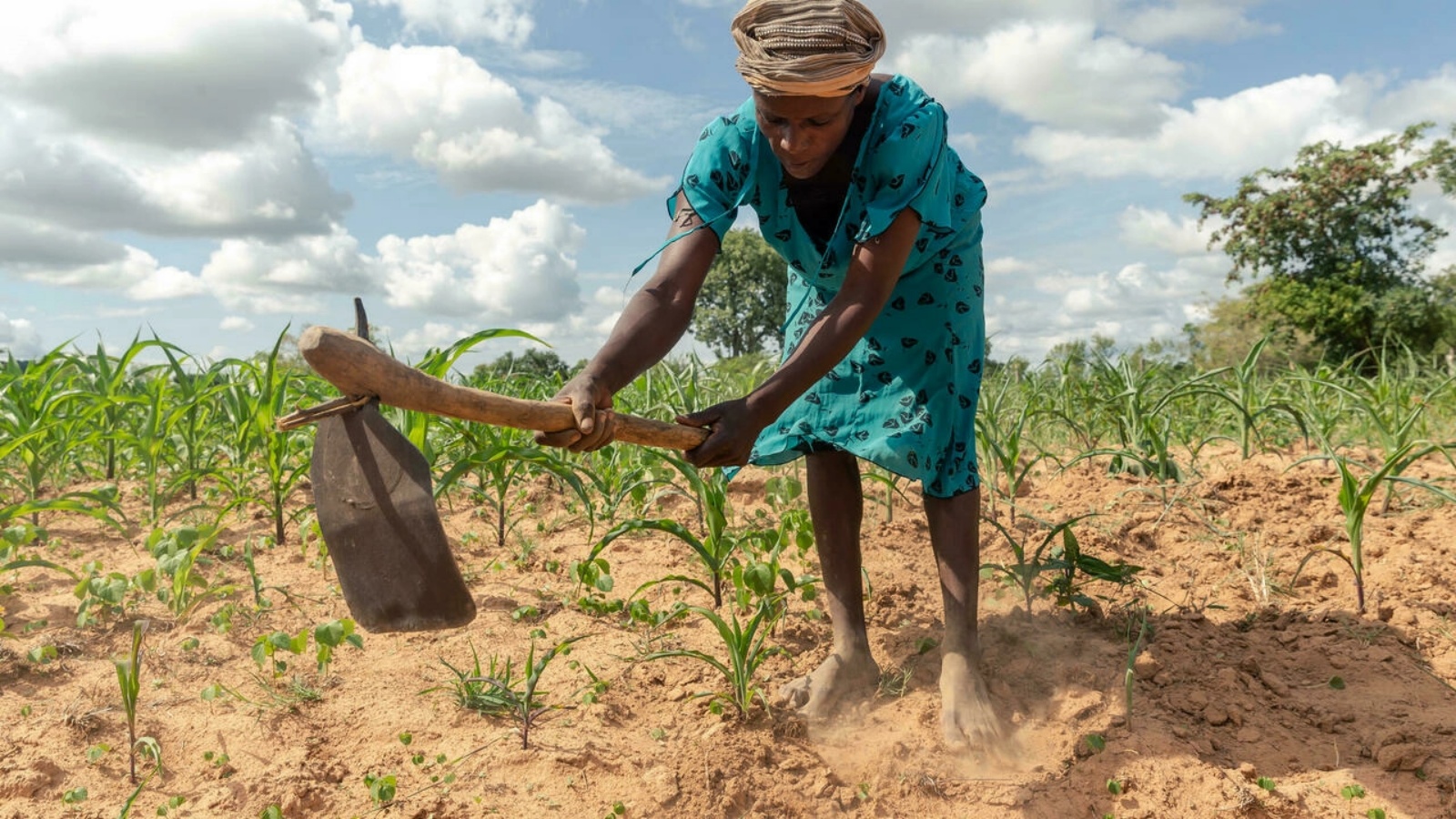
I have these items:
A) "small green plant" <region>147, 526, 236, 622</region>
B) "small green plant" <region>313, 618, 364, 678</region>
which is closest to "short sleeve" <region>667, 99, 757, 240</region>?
"small green plant" <region>313, 618, 364, 678</region>

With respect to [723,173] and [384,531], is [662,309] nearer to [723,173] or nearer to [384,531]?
[723,173]

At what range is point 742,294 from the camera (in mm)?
31547

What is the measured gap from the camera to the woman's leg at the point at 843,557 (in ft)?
7.40

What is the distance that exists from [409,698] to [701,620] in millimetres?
761

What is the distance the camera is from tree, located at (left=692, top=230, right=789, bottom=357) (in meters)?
30.8

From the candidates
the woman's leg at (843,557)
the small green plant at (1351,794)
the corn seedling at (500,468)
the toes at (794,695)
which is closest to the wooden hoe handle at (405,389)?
the woman's leg at (843,557)

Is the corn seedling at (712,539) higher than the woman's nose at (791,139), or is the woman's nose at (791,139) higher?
the woman's nose at (791,139)

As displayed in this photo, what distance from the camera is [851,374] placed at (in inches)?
88.2

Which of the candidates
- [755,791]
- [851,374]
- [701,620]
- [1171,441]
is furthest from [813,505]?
[1171,441]

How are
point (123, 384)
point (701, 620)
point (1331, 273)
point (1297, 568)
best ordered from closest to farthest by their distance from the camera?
point (701, 620)
point (1297, 568)
point (123, 384)
point (1331, 273)

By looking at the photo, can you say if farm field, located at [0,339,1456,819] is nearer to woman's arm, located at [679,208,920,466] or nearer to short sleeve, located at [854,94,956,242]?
woman's arm, located at [679,208,920,466]

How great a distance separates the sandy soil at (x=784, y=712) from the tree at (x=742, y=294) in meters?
28.0

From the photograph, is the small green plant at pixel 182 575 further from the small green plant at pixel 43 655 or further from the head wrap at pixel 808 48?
the head wrap at pixel 808 48

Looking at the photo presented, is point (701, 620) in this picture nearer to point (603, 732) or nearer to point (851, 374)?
point (603, 732)
